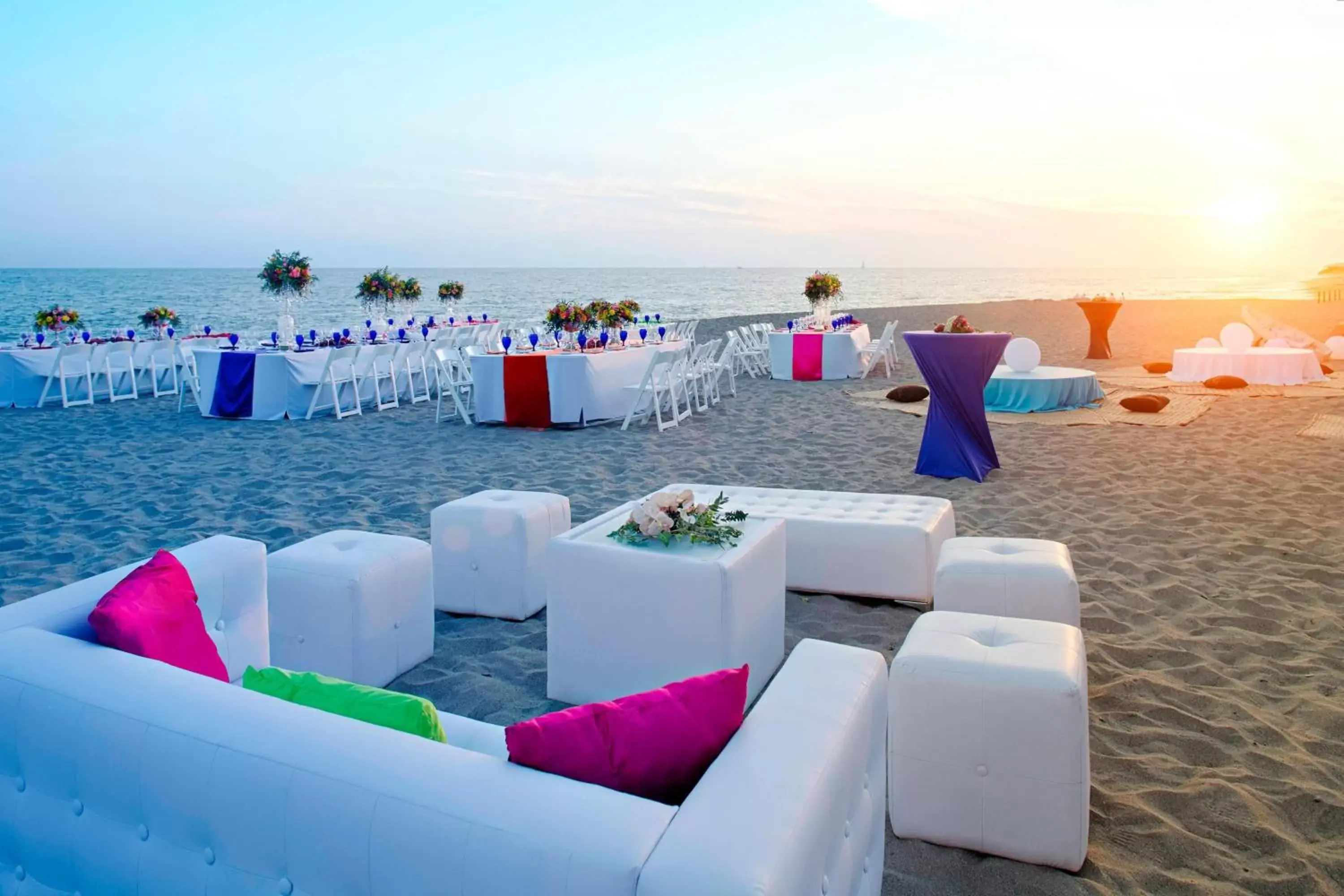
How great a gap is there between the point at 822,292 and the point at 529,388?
6.05 metres

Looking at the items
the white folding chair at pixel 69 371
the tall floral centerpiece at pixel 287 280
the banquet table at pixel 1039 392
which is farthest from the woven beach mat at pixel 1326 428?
the white folding chair at pixel 69 371

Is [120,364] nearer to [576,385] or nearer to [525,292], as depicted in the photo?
[576,385]

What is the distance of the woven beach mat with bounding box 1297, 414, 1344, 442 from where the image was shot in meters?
7.32

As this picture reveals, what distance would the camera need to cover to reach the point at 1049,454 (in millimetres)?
6949

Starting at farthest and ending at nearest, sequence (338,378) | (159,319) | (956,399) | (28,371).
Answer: (159,319) → (28,371) → (338,378) → (956,399)

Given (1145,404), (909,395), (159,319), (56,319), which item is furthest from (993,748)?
(159,319)

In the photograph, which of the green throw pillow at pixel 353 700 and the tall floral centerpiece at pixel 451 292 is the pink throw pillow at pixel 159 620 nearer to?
the green throw pillow at pixel 353 700

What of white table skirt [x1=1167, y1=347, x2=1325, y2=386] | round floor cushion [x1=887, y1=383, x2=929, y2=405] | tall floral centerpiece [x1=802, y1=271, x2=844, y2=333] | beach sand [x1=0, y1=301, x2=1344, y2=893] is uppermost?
tall floral centerpiece [x1=802, y1=271, x2=844, y2=333]

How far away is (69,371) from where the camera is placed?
10.2m

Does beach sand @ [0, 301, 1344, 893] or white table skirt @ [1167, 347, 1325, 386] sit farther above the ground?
white table skirt @ [1167, 347, 1325, 386]

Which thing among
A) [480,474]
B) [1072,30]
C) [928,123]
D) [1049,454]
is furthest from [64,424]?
[928,123]

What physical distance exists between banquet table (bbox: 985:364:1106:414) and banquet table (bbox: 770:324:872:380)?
10.7 feet

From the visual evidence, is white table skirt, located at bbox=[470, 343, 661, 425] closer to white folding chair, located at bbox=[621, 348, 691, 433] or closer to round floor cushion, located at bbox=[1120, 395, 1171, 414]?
white folding chair, located at bbox=[621, 348, 691, 433]

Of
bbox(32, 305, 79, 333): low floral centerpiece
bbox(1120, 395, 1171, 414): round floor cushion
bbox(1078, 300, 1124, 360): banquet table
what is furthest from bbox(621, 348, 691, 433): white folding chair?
bbox(1078, 300, 1124, 360): banquet table
